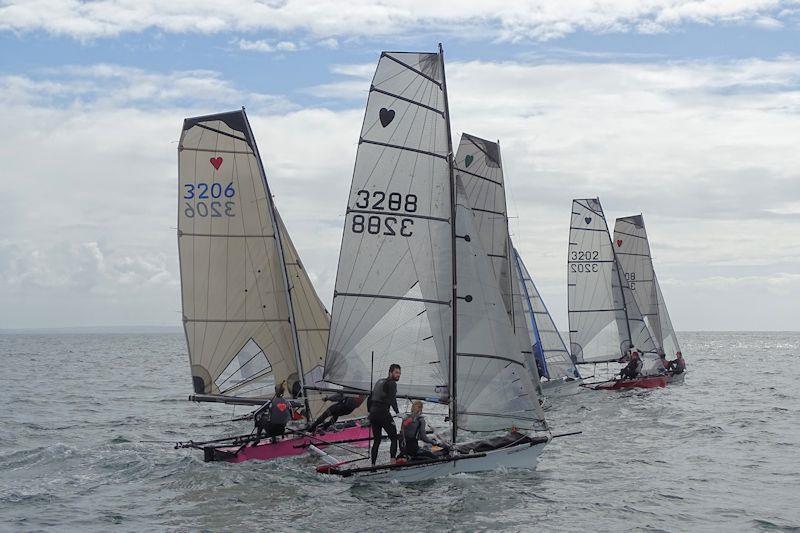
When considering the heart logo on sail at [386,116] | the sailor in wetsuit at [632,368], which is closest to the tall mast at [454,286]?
the heart logo on sail at [386,116]

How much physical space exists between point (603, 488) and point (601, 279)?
2628cm

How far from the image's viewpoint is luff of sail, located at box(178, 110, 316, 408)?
23719 mm

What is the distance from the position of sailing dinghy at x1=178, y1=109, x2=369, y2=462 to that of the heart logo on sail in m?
5.38

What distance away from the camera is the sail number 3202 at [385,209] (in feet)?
65.0

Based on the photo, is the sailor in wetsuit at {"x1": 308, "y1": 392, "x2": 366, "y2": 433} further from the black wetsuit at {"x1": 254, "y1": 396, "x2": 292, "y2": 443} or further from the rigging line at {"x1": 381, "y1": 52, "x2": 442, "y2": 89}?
the rigging line at {"x1": 381, "y1": 52, "x2": 442, "y2": 89}

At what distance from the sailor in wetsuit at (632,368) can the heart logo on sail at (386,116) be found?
26001mm

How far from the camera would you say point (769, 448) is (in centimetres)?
2639

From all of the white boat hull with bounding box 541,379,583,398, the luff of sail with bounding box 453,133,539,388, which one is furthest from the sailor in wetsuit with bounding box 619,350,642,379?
the luff of sail with bounding box 453,133,539,388

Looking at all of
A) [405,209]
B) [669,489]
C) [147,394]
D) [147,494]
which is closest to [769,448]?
[669,489]

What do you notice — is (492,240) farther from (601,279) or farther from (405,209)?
(601,279)

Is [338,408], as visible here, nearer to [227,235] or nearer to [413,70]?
[227,235]

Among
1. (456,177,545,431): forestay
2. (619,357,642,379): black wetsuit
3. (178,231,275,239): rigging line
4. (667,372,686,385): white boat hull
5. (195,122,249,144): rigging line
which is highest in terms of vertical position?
(195,122,249,144): rigging line

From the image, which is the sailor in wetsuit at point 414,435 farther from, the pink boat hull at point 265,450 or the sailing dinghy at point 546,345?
the sailing dinghy at point 546,345

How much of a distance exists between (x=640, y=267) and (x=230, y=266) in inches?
1298
